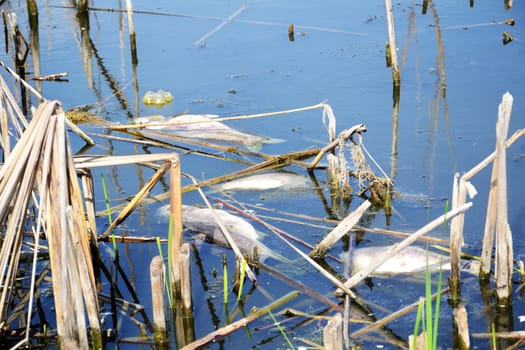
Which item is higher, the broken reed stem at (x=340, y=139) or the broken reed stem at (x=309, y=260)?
the broken reed stem at (x=340, y=139)

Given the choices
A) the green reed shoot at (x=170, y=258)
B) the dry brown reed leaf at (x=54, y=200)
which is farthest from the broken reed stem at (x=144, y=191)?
the dry brown reed leaf at (x=54, y=200)

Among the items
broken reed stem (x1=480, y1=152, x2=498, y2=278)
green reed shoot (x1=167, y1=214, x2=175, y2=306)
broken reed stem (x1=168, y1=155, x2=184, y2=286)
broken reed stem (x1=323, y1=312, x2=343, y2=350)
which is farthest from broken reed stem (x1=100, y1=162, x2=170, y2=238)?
broken reed stem (x1=480, y1=152, x2=498, y2=278)

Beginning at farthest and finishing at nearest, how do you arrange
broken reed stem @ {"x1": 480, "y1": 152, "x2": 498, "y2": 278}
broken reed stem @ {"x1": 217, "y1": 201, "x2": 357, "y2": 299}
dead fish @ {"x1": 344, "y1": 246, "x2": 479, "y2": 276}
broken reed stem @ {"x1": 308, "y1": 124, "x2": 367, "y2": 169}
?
1. broken reed stem @ {"x1": 308, "y1": 124, "x2": 367, "y2": 169}
2. dead fish @ {"x1": 344, "y1": 246, "x2": 479, "y2": 276}
3. broken reed stem @ {"x1": 217, "y1": 201, "x2": 357, "y2": 299}
4. broken reed stem @ {"x1": 480, "y1": 152, "x2": 498, "y2": 278}

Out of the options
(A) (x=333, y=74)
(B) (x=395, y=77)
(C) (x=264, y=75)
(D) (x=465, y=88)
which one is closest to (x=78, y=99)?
(C) (x=264, y=75)

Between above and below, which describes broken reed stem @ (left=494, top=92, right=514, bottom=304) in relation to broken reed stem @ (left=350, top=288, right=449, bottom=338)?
above

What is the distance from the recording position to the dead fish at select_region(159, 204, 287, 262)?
4.95 metres

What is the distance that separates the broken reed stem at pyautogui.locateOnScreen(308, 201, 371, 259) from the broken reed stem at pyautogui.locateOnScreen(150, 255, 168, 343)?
1.17m

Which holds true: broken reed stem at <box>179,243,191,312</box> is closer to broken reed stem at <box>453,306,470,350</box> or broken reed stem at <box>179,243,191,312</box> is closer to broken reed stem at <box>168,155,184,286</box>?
broken reed stem at <box>168,155,184,286</box>

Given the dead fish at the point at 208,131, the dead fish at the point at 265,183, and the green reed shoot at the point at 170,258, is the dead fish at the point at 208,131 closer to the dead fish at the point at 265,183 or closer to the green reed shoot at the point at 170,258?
the dead fish at the point at 265,183

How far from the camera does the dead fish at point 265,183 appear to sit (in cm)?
595

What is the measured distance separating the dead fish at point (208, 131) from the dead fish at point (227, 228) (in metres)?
1.48

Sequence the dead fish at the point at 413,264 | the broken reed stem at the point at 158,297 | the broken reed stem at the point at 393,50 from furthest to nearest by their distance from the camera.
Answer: the broken reed stem at the point at 393,50 → the dead fish at the point at 413,264 → the broken reed stem at the point at 158,297

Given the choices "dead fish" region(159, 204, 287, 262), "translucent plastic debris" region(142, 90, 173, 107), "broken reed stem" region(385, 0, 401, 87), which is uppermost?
"broken reed stem" region(385, 0, 401, 87)

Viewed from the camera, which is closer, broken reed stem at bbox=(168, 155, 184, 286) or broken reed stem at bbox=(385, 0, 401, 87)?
broken reed stem at bbox=(168, 155, 184, 286)
